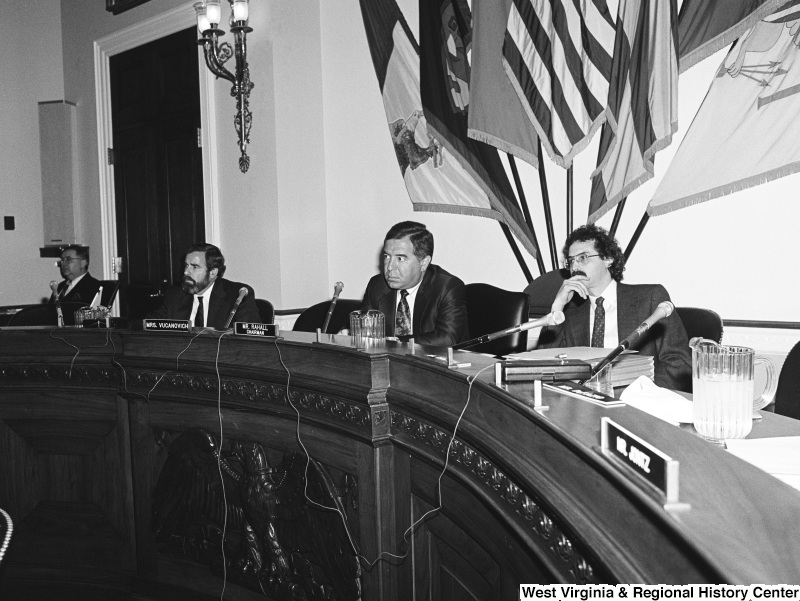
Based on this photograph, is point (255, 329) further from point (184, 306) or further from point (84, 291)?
point (84, 291)

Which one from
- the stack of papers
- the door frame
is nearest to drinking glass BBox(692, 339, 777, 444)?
the stack of papers

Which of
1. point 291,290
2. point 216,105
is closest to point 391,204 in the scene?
point 291,290

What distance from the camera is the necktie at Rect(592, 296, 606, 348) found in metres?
2.53

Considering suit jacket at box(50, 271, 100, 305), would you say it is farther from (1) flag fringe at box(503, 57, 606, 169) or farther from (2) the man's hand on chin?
(2) the man's hand on chin

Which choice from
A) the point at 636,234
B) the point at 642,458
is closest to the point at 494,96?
the point at 636,234

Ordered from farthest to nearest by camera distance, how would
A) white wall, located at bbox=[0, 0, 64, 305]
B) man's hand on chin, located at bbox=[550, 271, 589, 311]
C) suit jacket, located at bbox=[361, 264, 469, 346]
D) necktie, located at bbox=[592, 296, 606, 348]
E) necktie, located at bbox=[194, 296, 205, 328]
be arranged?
white wall, located at bbox=[0, 0, 64, 305] → necktie, located at bbox=[194, 296, 205, 328] → suit jacket, located at bbox=[361, 264, 469, 346] → necktie, located at bbox=[592, 296, 606, 348] → man's hand on chin, located at bbox=[550, 271, 589, 311]

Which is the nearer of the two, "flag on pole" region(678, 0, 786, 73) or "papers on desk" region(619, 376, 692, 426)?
"papers on desk" region(619, 376, 692, 426)

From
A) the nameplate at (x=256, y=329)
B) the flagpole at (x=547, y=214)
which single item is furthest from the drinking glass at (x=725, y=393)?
the flagpole at (x=547, y=214)

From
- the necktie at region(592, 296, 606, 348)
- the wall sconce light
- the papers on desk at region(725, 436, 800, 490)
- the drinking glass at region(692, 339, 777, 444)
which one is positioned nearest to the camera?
the papers on desk at region(725, 436, 800, 490)

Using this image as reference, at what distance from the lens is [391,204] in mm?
4699

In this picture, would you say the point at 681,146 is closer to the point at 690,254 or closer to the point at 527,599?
the point at 690,254

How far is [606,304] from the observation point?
2576 millimetres

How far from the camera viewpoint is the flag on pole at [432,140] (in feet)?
13.3

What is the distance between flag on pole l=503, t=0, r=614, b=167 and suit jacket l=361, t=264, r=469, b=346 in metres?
1.07
